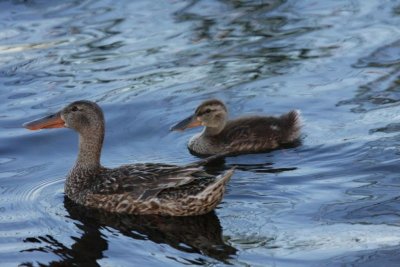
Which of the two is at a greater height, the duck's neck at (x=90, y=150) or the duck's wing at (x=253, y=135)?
the duck's neck at (x=90, y=150)

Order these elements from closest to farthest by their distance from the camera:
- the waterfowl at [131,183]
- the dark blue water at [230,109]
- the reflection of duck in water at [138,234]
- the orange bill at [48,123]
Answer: the reflection of duck in water at [138,234]
the dark blue water at [230,109]
the waterfowl at [131,183]
the orange bill at [48,123]

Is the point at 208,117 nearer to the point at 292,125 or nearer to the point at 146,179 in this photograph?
the point at 292,125

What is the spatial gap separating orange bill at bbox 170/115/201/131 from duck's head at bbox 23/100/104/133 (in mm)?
1653

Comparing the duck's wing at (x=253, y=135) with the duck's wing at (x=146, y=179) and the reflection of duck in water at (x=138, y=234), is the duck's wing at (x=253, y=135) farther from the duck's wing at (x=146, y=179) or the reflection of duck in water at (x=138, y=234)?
the reflection of duck in water at (x=138, y=234)

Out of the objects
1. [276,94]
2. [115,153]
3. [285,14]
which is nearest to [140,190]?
[115,153]

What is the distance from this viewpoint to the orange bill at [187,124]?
1048 centimetres

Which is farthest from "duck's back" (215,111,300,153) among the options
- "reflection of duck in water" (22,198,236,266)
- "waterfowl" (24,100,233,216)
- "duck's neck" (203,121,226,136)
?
"reflection of duck in water" (22,198,236,266)

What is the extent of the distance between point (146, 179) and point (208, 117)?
2.23 m

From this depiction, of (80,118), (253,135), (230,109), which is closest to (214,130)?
(253,135)

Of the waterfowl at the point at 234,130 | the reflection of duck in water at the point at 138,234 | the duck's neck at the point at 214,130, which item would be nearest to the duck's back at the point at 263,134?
the waterfowl at the point at 234,130

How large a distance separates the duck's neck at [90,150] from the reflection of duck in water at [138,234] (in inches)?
13.4

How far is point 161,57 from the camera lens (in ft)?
42.3

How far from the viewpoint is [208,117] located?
34.5ft

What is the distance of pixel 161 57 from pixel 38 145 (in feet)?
10.1
